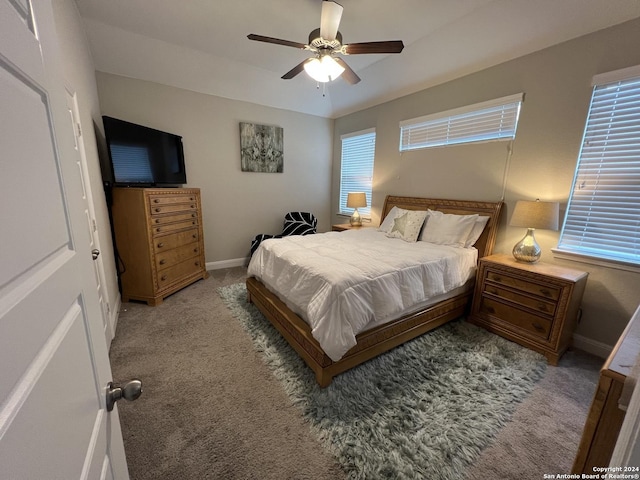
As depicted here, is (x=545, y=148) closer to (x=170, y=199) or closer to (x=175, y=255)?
(x=170, y=199)

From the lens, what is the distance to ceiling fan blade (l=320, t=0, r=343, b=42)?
1.77m

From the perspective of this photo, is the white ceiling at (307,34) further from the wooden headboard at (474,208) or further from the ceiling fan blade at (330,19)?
the wooden headboard at (474,208)

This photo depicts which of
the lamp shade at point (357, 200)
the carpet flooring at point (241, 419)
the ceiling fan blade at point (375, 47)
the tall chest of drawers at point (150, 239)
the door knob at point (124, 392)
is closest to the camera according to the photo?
the door knob at point (124, 392)

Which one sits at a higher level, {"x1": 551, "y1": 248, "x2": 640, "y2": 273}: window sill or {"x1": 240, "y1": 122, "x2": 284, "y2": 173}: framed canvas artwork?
{"x1": 240, "y1": 122, "x2": 284, "y2": 173}: framed canvas artwork

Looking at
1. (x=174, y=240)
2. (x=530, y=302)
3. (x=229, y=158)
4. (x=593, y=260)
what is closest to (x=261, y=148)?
(x=229, y=158)

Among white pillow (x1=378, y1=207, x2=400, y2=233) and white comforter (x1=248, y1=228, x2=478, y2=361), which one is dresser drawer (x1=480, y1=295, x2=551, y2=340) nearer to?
white comforter (x1=248, y1=228, x2=478, y2=361)

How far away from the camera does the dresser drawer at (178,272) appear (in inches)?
116

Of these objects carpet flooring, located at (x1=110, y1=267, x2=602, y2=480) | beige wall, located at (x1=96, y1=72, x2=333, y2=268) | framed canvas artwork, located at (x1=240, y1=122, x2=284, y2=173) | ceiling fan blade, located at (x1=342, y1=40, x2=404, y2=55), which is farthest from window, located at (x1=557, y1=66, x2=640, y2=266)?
framed canvas artwork, located at (x1=240, y1=122, x2=284, y2=173)

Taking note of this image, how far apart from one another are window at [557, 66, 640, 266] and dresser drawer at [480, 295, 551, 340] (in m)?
0.73

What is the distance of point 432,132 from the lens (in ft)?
10.8

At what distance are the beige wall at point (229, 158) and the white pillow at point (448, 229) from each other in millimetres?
2472

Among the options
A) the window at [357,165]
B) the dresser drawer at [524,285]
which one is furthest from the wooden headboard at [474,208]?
the window at [357,165]

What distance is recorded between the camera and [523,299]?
2242 millimetres

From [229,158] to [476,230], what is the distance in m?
3.52
